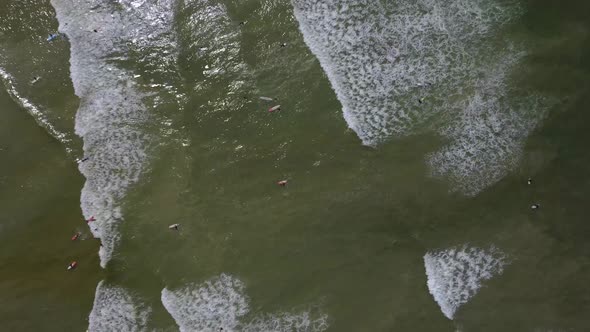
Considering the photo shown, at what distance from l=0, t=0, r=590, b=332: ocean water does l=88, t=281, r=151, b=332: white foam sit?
1.3 inches

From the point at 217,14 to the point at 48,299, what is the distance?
5517 millimetres

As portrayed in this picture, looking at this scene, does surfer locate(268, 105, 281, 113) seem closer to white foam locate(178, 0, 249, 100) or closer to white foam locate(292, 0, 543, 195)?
white foam locate(178, 0, 249, 100)

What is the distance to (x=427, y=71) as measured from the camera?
7.22 meters

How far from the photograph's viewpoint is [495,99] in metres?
7.10

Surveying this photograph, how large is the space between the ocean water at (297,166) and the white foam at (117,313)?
0.03 m

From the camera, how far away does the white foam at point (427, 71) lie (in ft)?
23.1

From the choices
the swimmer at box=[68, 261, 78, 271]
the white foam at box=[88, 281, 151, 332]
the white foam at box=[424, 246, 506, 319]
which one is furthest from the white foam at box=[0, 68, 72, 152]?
the white foam at box=[424, 246, 506, 319]

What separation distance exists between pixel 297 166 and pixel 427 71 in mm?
2761

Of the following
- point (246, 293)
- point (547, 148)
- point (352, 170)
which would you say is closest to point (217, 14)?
point (352, 170)

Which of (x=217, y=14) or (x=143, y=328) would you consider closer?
(x=143, y=328)

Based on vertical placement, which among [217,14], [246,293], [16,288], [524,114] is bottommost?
[246,293]

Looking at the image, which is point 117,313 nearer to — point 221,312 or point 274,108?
point 221,312

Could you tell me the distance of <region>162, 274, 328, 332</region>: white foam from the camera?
670 cm

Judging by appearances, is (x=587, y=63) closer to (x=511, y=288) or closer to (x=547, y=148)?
(x=547, y=148)
